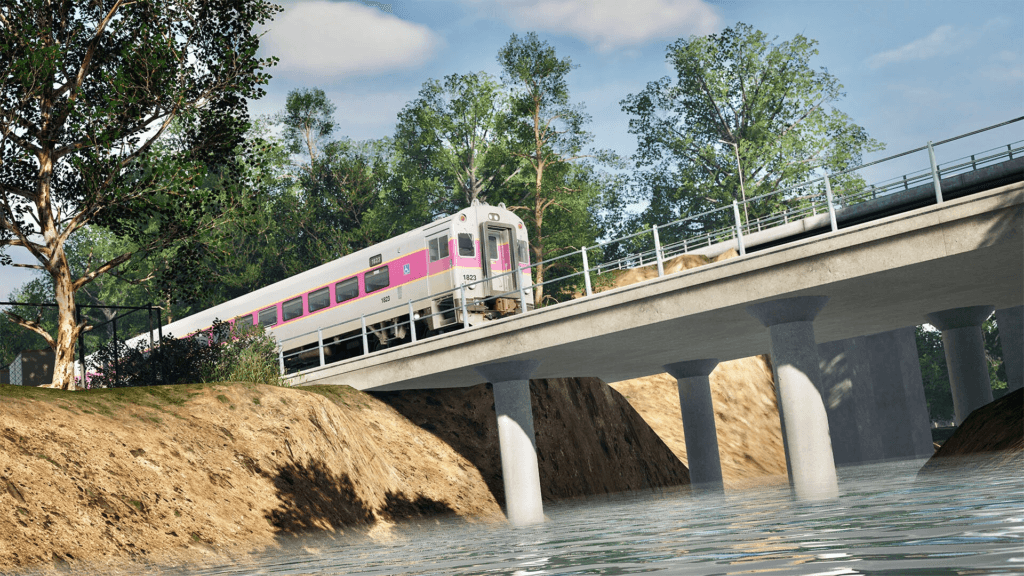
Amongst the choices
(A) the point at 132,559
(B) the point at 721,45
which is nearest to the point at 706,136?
(B) the point at 721,45

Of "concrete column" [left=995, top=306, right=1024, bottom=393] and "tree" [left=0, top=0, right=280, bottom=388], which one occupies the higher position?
"tree" [left=0, top=0, right=280, bottom=388]

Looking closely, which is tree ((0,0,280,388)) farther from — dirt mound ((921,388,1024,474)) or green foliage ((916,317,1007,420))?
green foliage ((916,317,1007,420))

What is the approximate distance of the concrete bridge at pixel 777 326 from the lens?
16609 millimetres

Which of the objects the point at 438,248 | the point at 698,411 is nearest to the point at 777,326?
the point at 698,411

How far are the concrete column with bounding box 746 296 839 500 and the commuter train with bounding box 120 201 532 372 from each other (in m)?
7.74

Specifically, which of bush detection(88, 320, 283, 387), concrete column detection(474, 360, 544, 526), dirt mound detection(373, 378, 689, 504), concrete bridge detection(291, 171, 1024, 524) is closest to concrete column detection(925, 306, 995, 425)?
concrete bridge detection(291, 171, 1024, 524)

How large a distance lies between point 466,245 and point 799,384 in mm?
11540

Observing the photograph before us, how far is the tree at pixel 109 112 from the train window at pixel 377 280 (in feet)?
19.2

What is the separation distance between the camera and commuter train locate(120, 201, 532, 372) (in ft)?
87.2

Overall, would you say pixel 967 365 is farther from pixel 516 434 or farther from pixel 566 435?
pixel 516 434

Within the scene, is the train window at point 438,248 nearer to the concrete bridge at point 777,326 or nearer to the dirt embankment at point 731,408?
the concrete bridge at point 777,326

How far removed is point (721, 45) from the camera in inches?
2168

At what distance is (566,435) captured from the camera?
32.5 meters

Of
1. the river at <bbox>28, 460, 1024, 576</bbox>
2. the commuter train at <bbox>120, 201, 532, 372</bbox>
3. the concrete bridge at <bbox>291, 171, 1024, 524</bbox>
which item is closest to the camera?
the river at <bbox>28, 460, 1024, 576</bbox>
